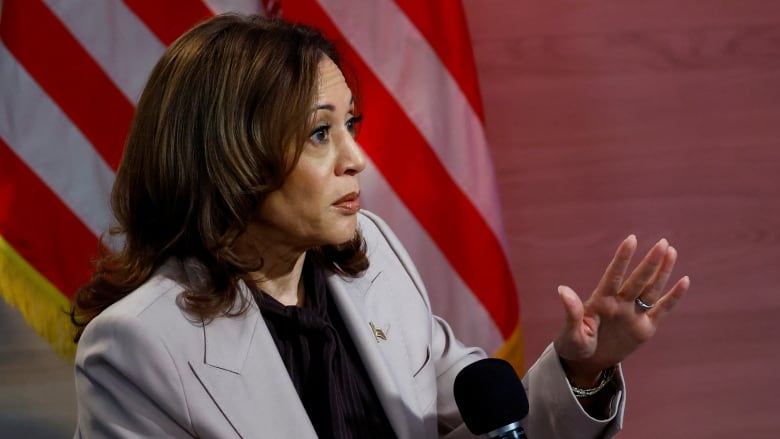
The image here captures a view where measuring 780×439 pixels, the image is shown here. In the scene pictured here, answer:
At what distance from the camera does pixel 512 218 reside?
7.00 ft

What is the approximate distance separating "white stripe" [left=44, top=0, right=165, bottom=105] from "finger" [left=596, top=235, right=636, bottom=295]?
1087mm

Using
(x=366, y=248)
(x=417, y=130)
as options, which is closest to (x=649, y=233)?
(x=417, y=130)

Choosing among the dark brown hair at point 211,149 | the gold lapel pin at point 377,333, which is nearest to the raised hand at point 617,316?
the gold lapel pin at point 377,333

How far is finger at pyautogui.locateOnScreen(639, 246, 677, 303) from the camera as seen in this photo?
1109mm

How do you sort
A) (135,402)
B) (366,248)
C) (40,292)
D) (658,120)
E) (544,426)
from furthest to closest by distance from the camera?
1. (658,120)
2. (40,292)
3. (366,248)
4. (544,426)
5. (135,402)

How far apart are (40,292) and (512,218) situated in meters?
0.97

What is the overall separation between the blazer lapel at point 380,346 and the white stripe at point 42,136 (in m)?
0.72

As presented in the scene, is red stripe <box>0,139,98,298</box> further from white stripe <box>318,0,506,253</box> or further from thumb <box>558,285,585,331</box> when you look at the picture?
thumb <box>558,285,585,331</box>

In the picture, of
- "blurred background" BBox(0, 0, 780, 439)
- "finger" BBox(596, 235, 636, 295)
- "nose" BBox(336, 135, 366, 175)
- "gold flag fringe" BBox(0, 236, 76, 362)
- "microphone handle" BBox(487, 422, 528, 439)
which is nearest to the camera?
"microphone handle" BBox(487, 422, 528, 439)

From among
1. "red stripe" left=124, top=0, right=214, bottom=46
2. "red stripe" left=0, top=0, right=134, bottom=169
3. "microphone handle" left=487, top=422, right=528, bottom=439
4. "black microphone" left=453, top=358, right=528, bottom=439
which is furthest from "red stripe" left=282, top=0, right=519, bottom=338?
"microphone handle" left=487, top=422, right=528, bottom=439

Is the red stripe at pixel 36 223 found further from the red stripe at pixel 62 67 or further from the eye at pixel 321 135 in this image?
the eye at pixel 321 135

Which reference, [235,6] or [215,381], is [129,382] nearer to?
[215,381]

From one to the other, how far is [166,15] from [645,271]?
1148 millimetres

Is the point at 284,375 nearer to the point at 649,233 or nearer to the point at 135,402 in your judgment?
the point at 135,402
